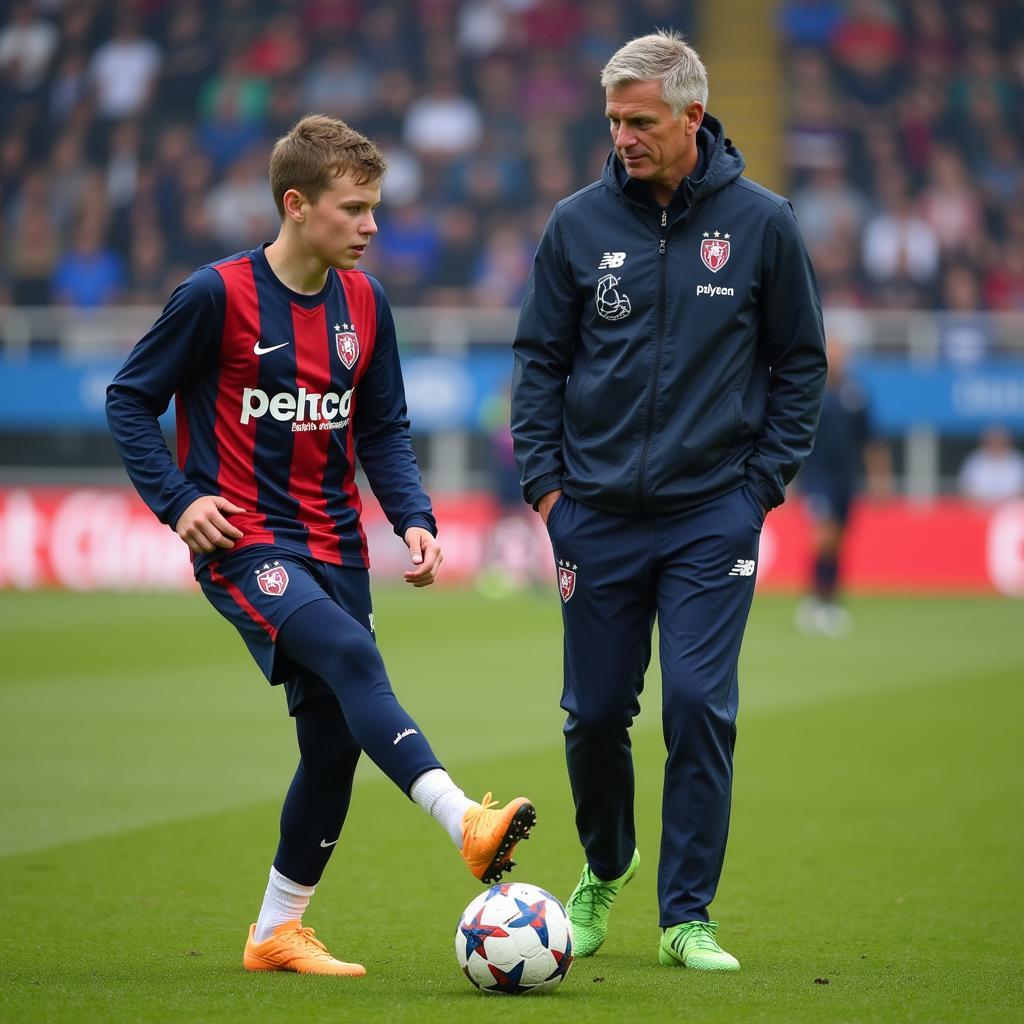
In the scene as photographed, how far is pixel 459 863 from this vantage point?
6.39 meters

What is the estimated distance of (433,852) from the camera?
21.6 feet

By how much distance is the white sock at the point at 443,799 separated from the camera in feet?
13.5

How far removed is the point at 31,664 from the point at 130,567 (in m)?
7.71

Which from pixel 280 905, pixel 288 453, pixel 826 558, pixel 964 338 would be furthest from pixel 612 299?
pixel 964 338

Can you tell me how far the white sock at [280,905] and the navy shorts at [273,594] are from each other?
0.48 metres

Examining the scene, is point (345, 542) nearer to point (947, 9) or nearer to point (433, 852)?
point (433, 852)

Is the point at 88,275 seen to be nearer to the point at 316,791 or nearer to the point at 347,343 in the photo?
the point at 347,343

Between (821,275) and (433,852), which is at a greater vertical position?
(821,275)

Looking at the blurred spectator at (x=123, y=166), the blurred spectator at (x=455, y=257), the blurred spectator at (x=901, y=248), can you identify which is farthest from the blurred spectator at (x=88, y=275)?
the blurred spectator at (x=901, y=248)

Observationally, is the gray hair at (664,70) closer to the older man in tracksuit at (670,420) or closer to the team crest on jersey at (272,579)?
the older man in tracksuit at (670,420)

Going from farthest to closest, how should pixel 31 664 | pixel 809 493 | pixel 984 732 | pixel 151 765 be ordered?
pixel 809 493 < pixel 31 664 < pixel 984 732 < pixel 151 765

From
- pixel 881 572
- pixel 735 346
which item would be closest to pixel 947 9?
pixel 881 572

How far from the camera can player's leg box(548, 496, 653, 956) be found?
4.77 metres

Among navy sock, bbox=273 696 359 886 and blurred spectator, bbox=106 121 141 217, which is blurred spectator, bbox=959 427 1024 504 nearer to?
blurred spectator, bbox=106 121 141 217
